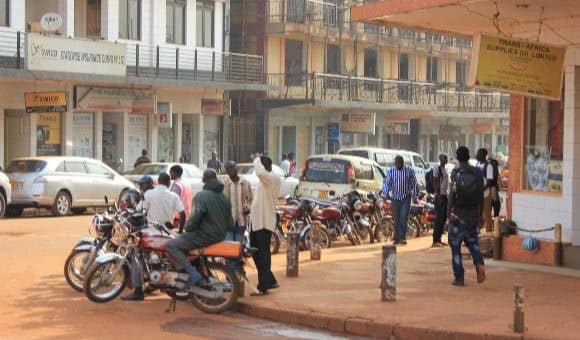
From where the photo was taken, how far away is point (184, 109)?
39.6m

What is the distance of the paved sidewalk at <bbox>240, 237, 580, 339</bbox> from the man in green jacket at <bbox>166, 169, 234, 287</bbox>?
931mm

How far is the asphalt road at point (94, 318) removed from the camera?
10.8 metres

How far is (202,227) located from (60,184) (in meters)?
15.4

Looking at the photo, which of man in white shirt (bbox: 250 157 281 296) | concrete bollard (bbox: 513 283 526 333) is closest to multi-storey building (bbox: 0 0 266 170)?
man in white shirt (bbox: 250 157 281 296)

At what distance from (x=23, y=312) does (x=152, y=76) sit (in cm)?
2480

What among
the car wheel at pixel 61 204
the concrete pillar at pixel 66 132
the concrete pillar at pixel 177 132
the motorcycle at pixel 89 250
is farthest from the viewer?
the concrete pillar at pixel 177 132

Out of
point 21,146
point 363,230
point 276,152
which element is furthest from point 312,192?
point 276,152

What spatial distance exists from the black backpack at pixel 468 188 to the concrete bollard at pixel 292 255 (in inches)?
92.0

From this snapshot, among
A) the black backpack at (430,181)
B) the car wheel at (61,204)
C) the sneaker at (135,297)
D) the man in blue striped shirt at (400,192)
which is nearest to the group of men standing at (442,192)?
the man in blue striped shirt at (400,192)

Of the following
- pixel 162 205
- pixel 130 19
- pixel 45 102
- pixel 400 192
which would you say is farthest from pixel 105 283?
pixel 130 19

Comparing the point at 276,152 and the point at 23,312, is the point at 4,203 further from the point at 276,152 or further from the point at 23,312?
the point at 276,152

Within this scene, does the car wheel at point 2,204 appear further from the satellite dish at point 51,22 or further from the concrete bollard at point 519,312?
the concrete bollard at point 519,312

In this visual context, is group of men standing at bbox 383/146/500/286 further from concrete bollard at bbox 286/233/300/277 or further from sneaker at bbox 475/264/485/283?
concrete bollard at bbox 286/233/300/277

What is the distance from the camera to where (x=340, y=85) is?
47688 millimetres
